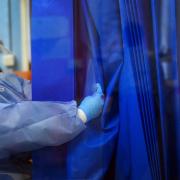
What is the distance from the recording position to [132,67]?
86 centimetres

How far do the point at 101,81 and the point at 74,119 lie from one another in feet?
0.47

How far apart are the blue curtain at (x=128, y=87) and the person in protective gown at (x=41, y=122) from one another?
4 cm

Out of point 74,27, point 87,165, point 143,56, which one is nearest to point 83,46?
point 74,27

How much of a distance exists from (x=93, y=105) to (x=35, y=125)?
180mm

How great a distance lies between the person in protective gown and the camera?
82 centimetres

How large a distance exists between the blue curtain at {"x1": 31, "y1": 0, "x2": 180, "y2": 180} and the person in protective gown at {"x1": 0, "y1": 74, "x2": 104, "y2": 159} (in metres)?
0.04

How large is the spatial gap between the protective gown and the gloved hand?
0.10ft

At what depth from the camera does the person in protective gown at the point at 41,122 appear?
82 cm

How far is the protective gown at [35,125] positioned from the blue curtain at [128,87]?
0.20 ft

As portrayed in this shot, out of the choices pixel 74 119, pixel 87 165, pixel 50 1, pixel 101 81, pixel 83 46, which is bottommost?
pixel 87 165

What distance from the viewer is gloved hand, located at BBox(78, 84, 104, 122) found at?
87cm

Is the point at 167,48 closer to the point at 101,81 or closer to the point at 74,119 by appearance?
the point at 101,81

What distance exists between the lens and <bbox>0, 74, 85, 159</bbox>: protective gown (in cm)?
82

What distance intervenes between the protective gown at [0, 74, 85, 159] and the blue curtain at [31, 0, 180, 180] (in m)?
0.06
